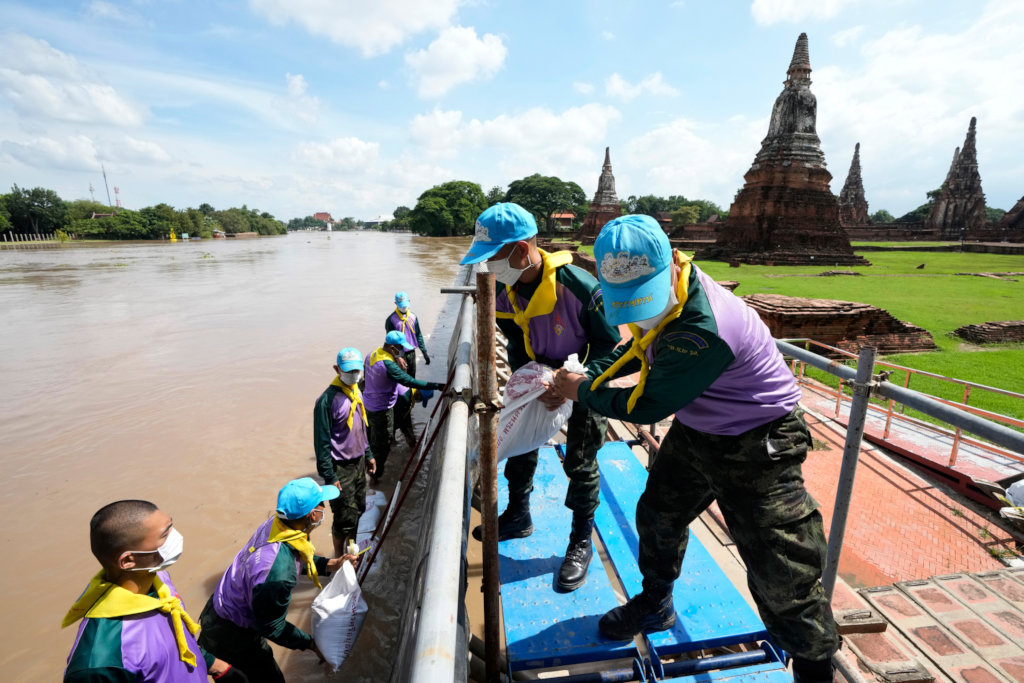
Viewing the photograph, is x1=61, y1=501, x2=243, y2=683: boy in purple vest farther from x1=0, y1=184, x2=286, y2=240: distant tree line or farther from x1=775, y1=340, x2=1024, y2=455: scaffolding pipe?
x1=0, y1=184, x2=286, y2=240: distant tree line

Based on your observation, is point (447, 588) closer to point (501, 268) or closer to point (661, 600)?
point (661, 600)

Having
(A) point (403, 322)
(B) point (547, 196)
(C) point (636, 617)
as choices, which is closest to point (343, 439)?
(C) point (636, 617)

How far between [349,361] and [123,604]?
2.06 m

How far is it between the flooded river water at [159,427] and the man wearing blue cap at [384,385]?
3.08ft

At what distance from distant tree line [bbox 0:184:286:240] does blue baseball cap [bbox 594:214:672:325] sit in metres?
78.8

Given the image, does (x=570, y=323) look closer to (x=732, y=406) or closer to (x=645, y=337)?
(x=645, y=337)

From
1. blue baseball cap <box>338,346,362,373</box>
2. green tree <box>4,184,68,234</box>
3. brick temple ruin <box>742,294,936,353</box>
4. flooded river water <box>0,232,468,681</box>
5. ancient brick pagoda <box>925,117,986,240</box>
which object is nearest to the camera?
blue baseball cap <box>338,346,362,373</box>

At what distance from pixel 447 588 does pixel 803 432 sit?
1381mm

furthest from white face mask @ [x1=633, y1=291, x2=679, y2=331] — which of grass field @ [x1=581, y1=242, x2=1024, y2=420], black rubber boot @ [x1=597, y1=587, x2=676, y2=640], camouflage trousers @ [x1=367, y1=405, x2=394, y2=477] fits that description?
grass field @ [x1=581, y1=242, x2=1024, y2=420]

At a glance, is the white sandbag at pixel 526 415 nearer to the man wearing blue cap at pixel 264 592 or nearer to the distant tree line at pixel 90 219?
the man wearing blue cap at pixel 264 592

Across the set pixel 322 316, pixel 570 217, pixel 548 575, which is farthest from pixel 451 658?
pixel 570 217

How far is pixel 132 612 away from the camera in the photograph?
160 centimetres

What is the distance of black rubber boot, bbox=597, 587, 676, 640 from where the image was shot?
2031 mm

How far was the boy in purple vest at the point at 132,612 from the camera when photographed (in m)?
1.51
